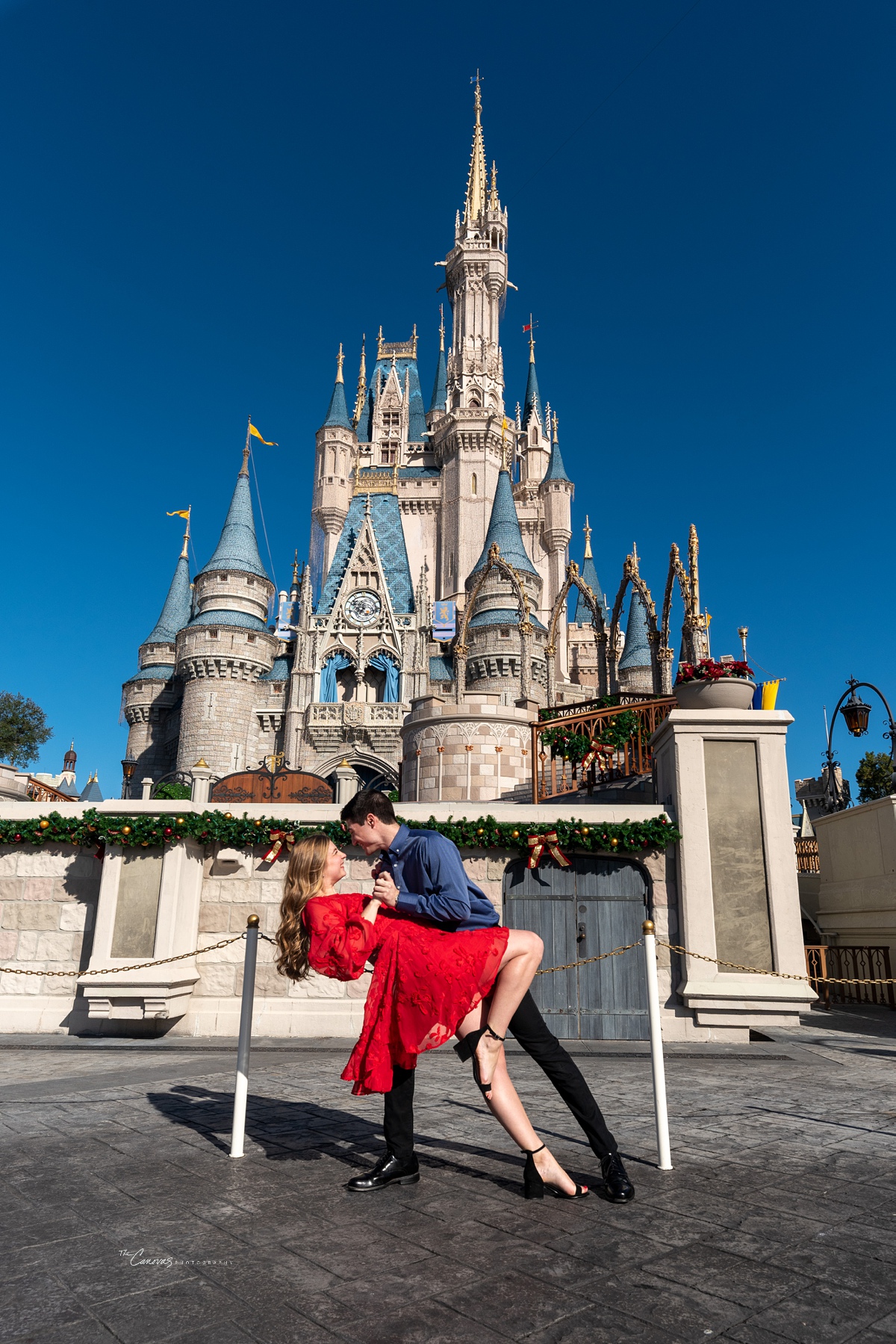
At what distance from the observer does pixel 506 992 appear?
3.42 m

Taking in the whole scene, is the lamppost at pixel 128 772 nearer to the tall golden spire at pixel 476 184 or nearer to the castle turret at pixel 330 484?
the castle turret at pixel 330 484

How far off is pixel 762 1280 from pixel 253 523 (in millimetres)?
46779

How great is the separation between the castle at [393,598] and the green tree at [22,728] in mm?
5132

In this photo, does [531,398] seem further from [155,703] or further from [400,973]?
[400,973]

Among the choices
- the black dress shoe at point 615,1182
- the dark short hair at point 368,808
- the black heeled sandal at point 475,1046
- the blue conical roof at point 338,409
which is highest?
the blue conical roof at point 338,409

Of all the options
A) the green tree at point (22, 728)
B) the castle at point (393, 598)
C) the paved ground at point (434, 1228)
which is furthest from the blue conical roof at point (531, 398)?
the paved ground at point (434, 1228)

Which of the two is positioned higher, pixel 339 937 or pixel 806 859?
pixel 806 859

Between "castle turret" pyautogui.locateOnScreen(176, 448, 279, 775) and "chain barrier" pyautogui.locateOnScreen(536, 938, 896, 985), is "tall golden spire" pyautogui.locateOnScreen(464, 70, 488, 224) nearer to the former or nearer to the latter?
"castle turret" pyautogui.locateOnScreen(176, 448, 279, 775)

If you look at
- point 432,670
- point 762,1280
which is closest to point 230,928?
point 762,1280

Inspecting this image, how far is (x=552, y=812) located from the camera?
8.87m

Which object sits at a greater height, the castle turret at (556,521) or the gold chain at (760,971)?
the castle turret at (556,521)

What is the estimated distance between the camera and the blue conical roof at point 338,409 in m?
53.2

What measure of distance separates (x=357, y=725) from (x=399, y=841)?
37.2m

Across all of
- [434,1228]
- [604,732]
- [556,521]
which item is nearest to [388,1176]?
[434,1228]
